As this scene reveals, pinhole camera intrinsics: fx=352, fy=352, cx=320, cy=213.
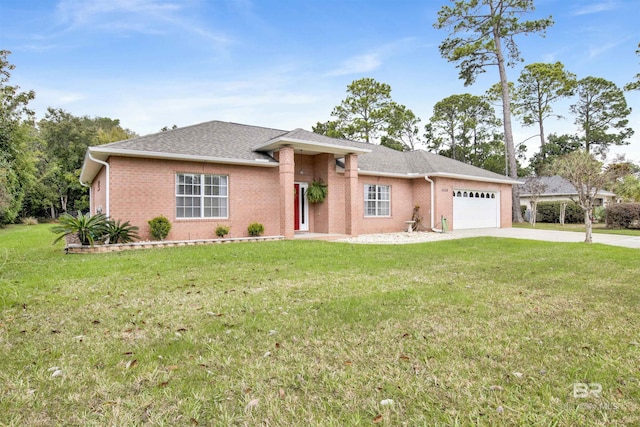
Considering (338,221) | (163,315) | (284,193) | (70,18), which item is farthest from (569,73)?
(163,315)

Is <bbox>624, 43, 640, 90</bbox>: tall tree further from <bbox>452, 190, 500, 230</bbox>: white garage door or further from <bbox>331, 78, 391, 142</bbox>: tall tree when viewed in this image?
<bbox>331, 78, 391, 142</bbox>: tall tree

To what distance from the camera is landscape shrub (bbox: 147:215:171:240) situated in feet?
37.8

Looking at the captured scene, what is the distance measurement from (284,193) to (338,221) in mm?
3350

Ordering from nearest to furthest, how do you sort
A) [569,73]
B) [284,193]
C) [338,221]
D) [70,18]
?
1. [70,18]
2. [284,193]
3. [338,221]
4. [569,73]

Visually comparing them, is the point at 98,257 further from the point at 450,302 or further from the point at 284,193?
the point at 450,302

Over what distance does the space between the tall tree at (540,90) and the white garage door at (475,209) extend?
60.5 feet

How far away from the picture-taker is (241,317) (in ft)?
13.4

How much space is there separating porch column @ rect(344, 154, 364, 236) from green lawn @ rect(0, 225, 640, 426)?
844cm

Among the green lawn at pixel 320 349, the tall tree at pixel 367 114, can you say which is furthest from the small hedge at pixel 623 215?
the tall tree at pixel 367 114

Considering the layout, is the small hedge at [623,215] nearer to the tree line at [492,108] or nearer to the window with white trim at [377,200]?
the tree line at [492,108]

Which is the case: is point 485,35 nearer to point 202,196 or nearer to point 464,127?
point 464,127

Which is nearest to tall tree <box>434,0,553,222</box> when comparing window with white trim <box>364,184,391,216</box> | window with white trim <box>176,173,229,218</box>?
window with white trim <box>364,184,391,216</box>

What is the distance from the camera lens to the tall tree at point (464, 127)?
129 ft

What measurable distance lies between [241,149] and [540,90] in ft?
109
